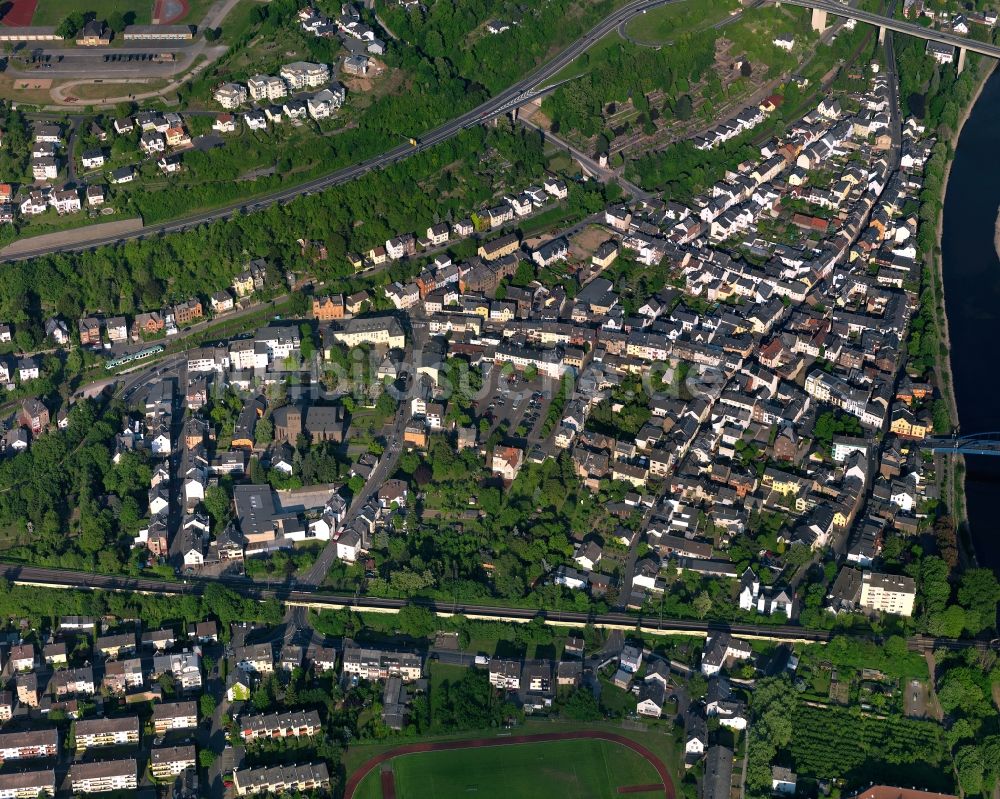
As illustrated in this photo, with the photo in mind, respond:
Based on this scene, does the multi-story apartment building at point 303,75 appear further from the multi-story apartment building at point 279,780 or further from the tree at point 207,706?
the multi-story apartment building at point 279,780

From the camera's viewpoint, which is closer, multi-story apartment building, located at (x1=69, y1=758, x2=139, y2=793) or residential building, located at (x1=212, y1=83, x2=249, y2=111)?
multi-story apartment building, located at (x1=69, y1=758, x2=139, y2=793)

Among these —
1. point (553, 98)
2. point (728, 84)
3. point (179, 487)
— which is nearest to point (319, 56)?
point (553, 98)

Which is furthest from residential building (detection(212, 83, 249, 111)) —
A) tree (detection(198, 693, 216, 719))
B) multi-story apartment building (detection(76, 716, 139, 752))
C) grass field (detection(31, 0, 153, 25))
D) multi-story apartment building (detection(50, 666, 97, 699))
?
multi-story apartment building (detection(76, 716, 139, 752))

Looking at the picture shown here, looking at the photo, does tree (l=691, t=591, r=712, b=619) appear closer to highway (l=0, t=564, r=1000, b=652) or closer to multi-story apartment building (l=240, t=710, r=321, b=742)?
highway (l=0, t=564, r=1000, b=652)

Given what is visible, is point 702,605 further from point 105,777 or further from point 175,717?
point 105,777

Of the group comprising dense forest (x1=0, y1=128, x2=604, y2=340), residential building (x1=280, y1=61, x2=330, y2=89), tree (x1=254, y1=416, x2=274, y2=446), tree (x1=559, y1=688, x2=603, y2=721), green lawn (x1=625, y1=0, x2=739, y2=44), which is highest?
green lawn (x1=625, y1=0, x2=739, y2=44)

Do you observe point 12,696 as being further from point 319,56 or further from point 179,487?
point 319,56

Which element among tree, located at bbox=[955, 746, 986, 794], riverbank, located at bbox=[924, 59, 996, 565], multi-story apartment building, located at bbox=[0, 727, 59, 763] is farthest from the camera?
riverbank, located at bbox=[924, 59, 996, 565]

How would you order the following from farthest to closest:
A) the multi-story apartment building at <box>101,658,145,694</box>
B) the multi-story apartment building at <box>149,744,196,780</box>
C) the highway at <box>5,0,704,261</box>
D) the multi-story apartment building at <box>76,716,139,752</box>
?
the highway at <box>5,0,704,261</box>, the multi-story apartment building at <box>101,658,145,694</box>, the multi-story apartment building at <box>76,716,139,752</box>, the multi-story apartment building at <box>149,744,196,780</box>
